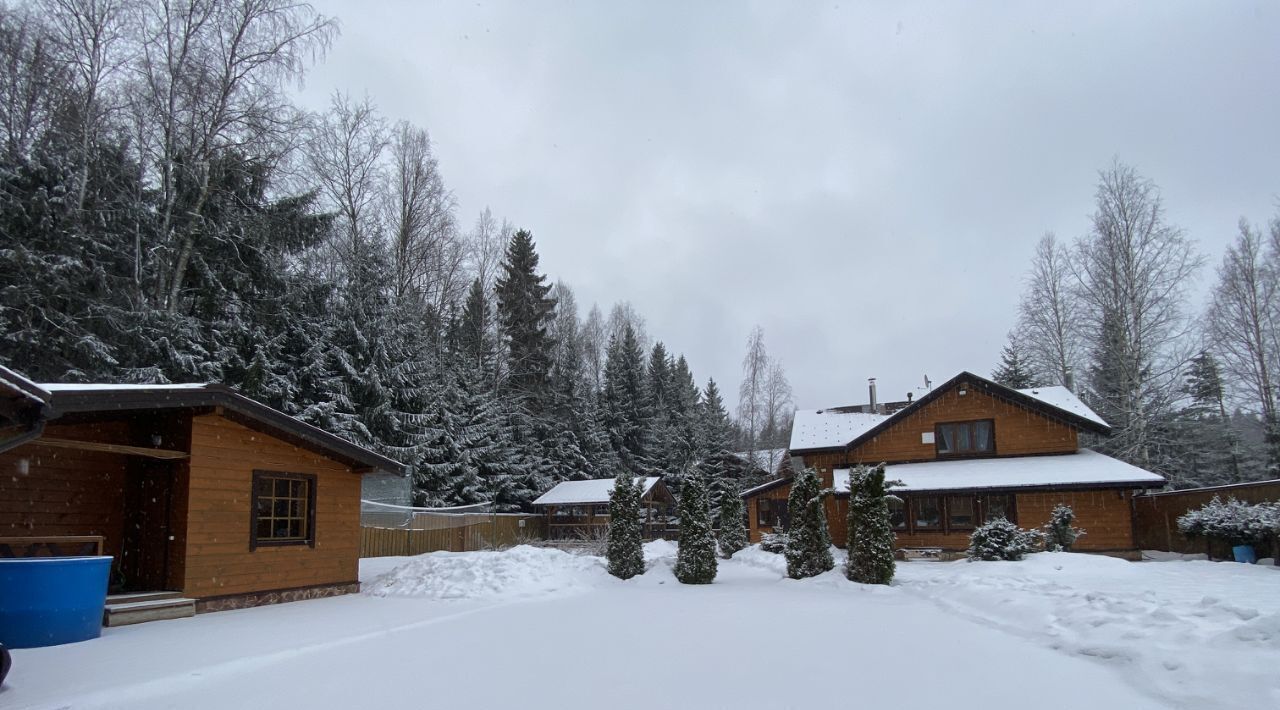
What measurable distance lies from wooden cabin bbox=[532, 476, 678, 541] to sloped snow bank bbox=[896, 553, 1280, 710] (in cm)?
1951

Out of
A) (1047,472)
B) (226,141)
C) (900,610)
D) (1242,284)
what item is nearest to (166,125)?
(226,141)

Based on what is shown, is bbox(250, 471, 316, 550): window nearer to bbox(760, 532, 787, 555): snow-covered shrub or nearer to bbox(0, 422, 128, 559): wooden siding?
bbox(0, 422, 128, 559): wooden siding

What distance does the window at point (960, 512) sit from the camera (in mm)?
21719

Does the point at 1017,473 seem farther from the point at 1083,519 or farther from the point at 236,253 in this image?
the point at 236,253

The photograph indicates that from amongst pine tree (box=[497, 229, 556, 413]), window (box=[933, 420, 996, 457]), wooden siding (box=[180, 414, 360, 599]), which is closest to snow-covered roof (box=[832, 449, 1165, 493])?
window (box=[933, 420, 996, 457])

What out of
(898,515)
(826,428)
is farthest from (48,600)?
(826,428)

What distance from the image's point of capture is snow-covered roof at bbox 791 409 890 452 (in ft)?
83.2

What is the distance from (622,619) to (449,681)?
14.3 ft

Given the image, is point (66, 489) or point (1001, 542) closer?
point (66, 489)

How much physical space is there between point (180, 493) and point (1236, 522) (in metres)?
20.4

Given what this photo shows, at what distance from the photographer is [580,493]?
33.2m

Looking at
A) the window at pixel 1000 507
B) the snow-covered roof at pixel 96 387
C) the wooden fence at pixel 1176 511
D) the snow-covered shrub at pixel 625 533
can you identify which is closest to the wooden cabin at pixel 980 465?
the window at pixel 1000 507

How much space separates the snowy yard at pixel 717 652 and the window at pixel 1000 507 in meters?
8.65

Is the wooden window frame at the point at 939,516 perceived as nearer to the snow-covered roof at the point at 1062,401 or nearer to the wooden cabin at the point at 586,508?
the snow-covered roof at the point at 1062,401
